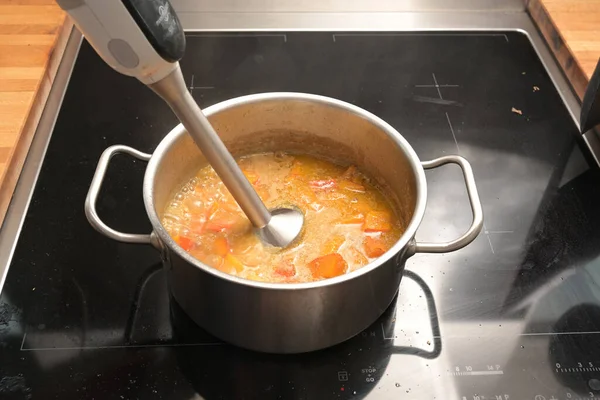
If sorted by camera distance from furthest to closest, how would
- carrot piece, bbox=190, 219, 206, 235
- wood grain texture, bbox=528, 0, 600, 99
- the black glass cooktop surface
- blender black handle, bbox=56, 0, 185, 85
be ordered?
wood grain texture, bbox=528, 0, 600, 99 → carrot piece, bbox=190, 219, 206, 235 → the black glass cooktop surface → blender black handle, bbox=56, 0, 185, 85

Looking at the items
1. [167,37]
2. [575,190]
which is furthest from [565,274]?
[167,37]

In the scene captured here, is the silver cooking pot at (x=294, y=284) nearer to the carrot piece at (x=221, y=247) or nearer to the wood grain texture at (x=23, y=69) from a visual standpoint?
the carrot piece at (x=221, y=247)

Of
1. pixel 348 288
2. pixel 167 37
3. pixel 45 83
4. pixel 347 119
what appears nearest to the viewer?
pixel 167 37

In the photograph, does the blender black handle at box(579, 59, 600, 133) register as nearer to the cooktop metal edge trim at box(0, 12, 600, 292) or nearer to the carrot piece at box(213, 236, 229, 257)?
the cooktop metal edge trim at box(0, 12, 600, 292)

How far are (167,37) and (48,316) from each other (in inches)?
16.4

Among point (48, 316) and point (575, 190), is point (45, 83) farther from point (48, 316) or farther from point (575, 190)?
point (575, 190)

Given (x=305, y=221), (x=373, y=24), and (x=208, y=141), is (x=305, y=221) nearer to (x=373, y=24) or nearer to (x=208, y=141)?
(x=208, y=141)

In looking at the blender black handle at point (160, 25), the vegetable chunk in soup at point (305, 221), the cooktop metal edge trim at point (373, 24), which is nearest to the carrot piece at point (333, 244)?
the vegetable chunk in soup at point (305, 221)

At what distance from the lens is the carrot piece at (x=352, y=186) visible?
90 centimetres

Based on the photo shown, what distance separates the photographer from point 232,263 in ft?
2.54

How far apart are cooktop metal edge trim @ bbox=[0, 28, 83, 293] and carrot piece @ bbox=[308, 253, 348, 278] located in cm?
40

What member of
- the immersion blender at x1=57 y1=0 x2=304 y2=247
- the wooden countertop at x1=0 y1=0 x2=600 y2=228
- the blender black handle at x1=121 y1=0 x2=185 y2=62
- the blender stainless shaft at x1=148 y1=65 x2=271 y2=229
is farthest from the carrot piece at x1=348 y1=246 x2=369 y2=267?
the wooden countertop at x1=0 y1=0 x2=600 y2=228

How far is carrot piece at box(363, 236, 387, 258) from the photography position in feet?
2.60

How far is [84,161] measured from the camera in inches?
37.2
